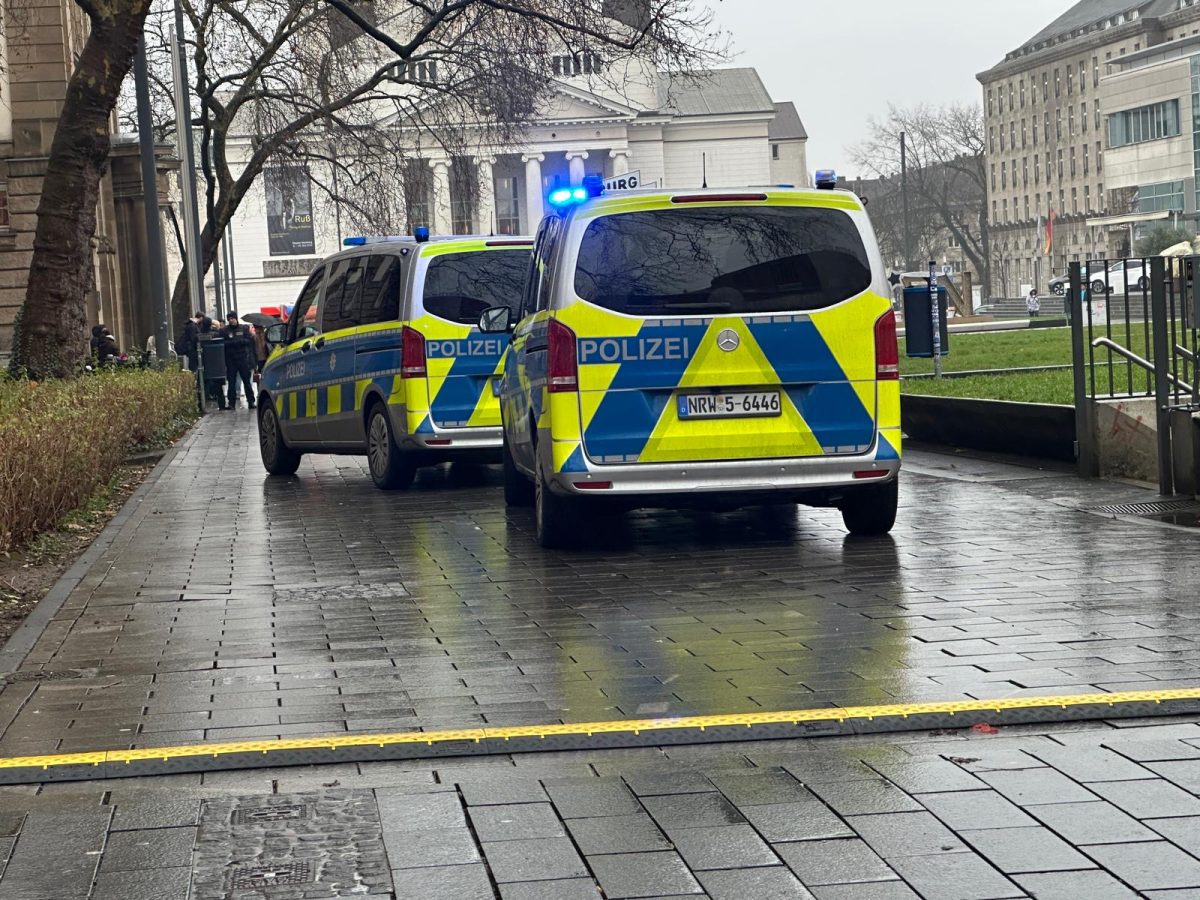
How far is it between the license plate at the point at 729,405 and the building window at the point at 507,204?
291ft

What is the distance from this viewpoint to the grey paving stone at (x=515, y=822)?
458 centimetres

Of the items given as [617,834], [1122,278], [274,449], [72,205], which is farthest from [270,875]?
[72,205]

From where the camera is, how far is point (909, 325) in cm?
2333

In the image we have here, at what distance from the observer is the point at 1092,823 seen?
4.52m

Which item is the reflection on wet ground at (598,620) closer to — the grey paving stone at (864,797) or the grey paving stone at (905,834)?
the grey paving stone at (864,797)

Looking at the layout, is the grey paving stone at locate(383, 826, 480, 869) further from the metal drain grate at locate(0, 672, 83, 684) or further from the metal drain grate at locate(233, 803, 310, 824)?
the metal drain grate at locate(0, 672, 83, 684)

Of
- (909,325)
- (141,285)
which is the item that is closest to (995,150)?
(141,285)

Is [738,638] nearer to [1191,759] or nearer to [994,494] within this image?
[1191,759]

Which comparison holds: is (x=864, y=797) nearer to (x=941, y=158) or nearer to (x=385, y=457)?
(x=385, y=457)

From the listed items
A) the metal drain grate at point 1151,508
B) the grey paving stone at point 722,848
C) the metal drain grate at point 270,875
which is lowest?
the grey paving stone at point 722,848

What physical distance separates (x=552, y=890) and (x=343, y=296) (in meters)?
12.1

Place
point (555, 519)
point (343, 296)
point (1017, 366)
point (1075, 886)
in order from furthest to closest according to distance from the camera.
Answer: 1. point (1017, 366)
2. point (343, 296)
3. point (555, 519)
4. point (1075, 886)

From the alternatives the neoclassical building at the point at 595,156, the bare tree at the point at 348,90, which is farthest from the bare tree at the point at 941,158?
the bare tree at the point at 348,90

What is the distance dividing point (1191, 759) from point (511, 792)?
182cm
